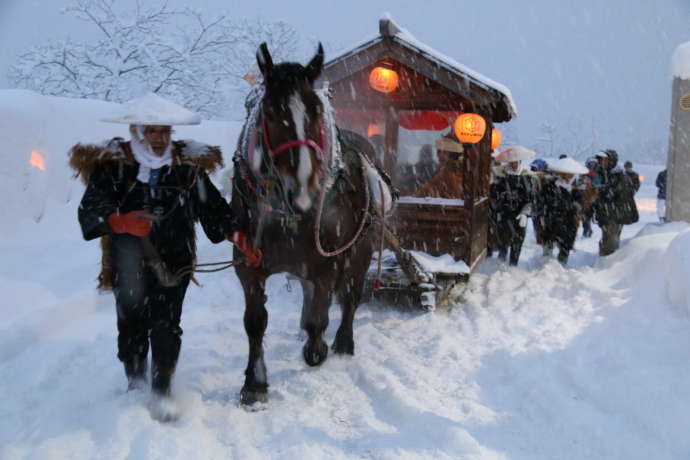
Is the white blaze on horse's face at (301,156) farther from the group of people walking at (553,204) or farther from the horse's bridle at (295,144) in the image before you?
the group of people walking at (553,204)

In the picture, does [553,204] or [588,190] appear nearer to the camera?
[553,204]

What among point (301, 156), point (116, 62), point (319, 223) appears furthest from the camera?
point (116, 62)

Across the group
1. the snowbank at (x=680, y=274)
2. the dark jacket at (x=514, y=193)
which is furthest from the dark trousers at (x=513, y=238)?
the snowbank at (x=680, y=274)

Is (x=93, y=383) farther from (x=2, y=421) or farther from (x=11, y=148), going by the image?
(x=11, y=148)

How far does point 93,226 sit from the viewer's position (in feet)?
10.8

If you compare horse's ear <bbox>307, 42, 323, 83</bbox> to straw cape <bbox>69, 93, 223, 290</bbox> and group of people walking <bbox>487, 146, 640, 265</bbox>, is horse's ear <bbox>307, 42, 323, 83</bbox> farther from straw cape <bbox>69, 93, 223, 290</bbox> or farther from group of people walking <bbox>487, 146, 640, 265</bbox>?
group of people walking <bbox>487, 146, 640, 265</bbox>

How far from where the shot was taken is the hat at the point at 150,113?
3.33 m

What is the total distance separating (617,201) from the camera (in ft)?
32.6

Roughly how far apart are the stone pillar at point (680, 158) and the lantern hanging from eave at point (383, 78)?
17.3 feet

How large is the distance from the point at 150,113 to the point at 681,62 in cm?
942

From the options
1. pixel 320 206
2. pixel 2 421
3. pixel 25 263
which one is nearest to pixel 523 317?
pixel 320 206

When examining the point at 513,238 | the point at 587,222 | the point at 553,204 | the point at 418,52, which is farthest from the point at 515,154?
the point at 587,222

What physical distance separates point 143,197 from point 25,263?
150 inches

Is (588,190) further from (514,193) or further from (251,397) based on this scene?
(251,397)
